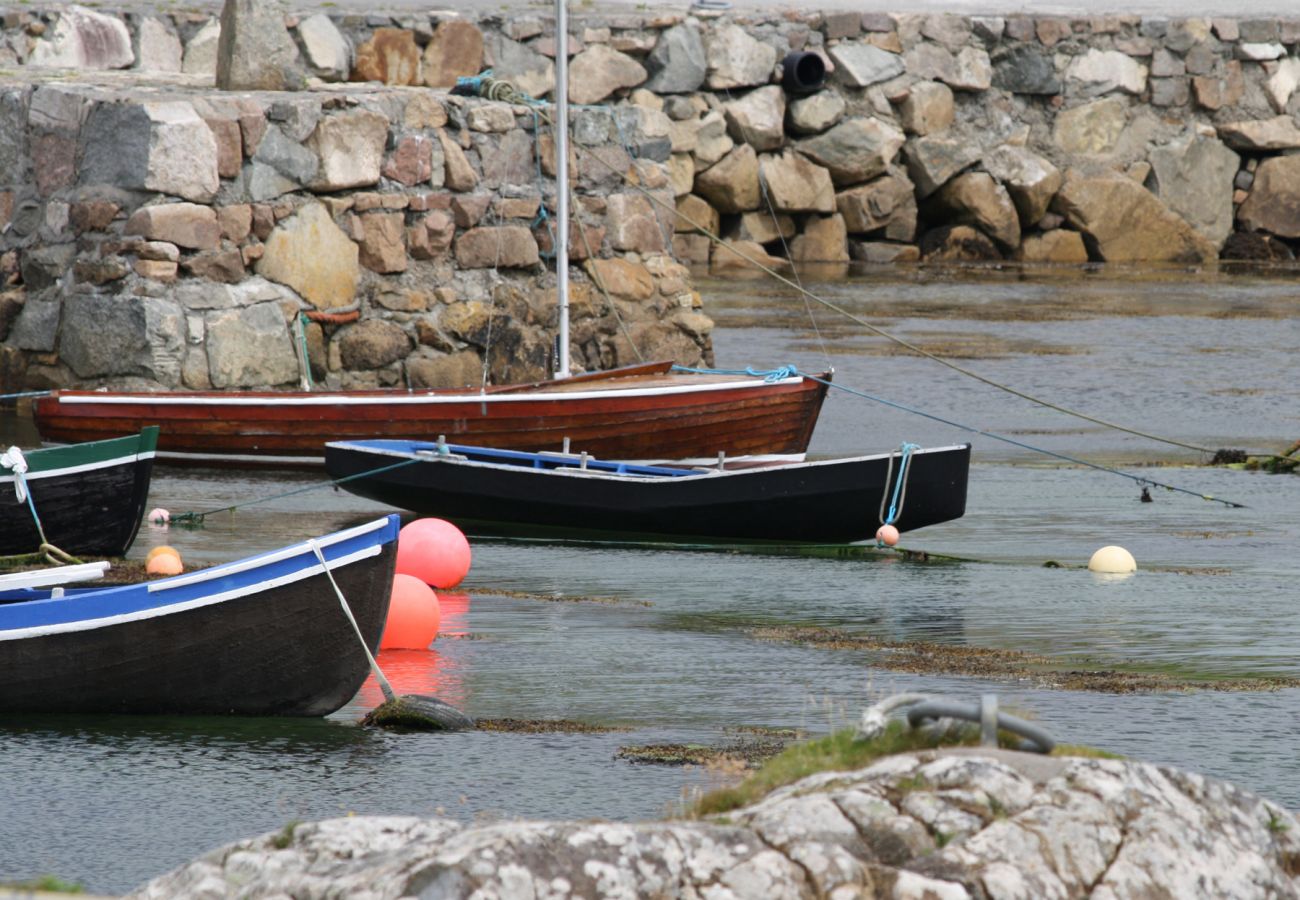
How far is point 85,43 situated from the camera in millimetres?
24875

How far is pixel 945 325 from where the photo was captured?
78.8 feet

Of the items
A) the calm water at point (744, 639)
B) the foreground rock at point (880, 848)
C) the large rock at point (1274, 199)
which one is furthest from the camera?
the large rock at point (1274, 199)

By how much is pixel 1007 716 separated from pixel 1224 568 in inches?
321

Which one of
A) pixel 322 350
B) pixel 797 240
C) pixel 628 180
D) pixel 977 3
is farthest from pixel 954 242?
pixel 322 350

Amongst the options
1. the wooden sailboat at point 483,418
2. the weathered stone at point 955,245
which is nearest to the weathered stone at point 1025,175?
the weathered stone at point 955,245

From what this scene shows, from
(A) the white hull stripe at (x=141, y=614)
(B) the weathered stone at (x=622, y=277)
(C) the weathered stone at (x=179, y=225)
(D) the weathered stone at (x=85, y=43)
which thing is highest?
(D) the weathered stone at (x=85, y=43)

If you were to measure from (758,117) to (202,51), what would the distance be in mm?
8252

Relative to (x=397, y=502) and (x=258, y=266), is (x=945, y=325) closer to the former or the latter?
(x=258, y=266)

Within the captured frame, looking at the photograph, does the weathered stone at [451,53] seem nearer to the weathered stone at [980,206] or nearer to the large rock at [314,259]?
the weathered stone at [980,206]

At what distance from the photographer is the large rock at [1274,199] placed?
3316 centimetres

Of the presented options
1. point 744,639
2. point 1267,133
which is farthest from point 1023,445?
point 1267,133

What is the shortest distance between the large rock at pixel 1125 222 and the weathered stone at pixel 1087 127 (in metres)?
0.56

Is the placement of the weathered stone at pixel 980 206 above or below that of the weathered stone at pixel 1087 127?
below

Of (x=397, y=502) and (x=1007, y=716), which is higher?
(x=1007, y=716)
